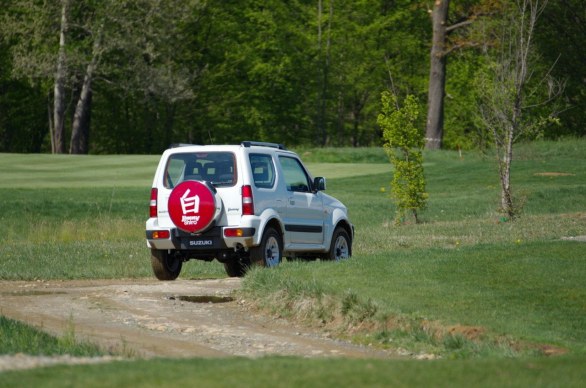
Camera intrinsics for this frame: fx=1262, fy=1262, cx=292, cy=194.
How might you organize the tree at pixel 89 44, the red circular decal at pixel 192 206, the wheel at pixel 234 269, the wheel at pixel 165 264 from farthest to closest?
1. the tree at pixel 89 44
2. the wheel at pixel 234 269
3. the wheel at pixel 165 264
4. the red circular decal at pixel 192 206

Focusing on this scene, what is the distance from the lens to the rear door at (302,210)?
58.0 feet

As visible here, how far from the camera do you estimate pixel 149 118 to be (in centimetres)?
7412

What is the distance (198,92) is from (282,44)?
6.44 metres

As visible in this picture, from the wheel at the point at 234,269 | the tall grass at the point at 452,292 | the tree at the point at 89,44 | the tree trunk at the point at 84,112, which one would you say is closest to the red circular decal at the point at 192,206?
the tall grass at the point at 452,292

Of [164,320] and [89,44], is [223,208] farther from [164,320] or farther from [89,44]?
[89,44]

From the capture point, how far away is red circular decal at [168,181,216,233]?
16250mm

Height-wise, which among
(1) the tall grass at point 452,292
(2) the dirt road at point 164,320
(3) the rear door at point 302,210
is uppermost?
(3) the rear door at point 302,210

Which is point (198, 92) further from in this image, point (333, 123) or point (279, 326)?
point (279, 326)

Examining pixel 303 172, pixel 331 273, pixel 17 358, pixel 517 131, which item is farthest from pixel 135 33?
pixel 17 358

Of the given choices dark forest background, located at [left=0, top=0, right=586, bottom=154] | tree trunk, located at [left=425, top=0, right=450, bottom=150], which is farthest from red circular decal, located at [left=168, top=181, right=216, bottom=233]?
dark forest background, located at [left=0, top=0, right=586, bottom=154]

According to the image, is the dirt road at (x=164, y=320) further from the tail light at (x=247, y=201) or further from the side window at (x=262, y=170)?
the side window at (x=262, y=170)

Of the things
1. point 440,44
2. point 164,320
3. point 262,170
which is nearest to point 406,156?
point 262,170

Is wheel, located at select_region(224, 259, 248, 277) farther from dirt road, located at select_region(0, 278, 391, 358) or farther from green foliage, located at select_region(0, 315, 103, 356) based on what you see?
green foliage, located at select_region(0, 315, 103, 356)

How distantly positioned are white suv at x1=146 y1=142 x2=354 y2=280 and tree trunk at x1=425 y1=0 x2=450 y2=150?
114 feet
